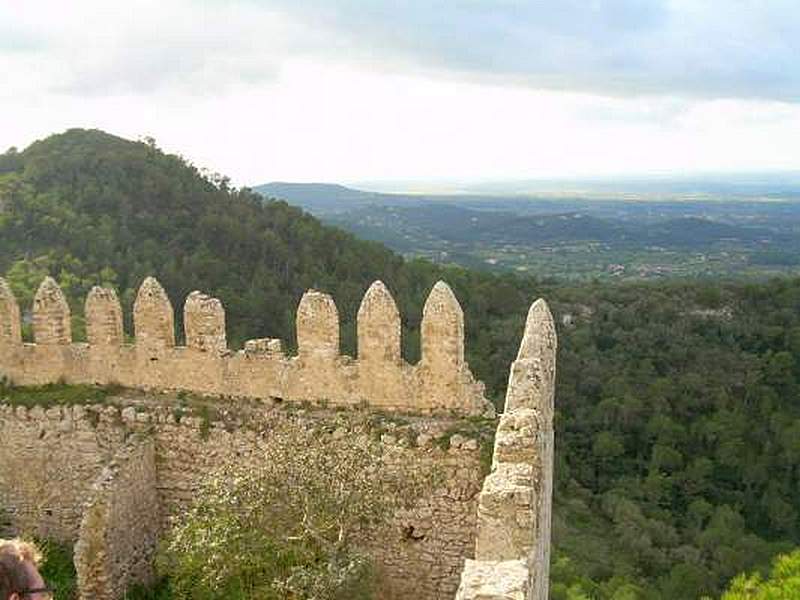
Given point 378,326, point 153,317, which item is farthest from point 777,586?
point 153,317

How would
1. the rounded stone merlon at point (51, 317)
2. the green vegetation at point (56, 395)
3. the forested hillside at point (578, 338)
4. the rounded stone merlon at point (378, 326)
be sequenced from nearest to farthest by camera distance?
1. the rounded stone merlon at point (378, 326)
2. the green vegetation at point (56, 395)
3. the rounded stone merlon at point (51, 317)
4. the forested hillside at point (578, 338)

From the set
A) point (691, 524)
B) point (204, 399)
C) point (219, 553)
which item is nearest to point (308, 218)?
point (691, 524)

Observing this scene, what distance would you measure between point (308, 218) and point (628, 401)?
15.1m

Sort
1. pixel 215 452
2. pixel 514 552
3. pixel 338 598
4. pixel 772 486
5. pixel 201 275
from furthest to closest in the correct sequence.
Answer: pixel 772 486, pixel 201 275, pixel 215 452, pixel 338 598, pixel 514 552

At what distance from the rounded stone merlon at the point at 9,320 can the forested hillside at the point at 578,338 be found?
890 centimetres

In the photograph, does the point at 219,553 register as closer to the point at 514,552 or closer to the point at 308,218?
the point at 514,552

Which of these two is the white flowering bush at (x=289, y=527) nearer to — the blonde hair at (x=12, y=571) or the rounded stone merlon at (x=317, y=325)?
the rounded stone merlon at (x=317, y=325)

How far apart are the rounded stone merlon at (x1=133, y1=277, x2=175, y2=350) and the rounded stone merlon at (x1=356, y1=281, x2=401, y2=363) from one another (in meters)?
2.78

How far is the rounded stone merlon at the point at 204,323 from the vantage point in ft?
37.2

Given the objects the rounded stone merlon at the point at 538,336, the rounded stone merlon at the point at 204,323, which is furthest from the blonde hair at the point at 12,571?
the rounded stone merlon at the point at 204,323

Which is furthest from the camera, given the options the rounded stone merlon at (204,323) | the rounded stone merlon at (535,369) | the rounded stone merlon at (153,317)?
the rounded stone merlon at (153,317)

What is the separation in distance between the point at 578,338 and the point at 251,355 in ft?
91.9

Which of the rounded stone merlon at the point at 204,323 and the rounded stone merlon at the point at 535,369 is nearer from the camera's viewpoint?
the rounded stone merlon at the point at 535,369

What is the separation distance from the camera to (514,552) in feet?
20.0
